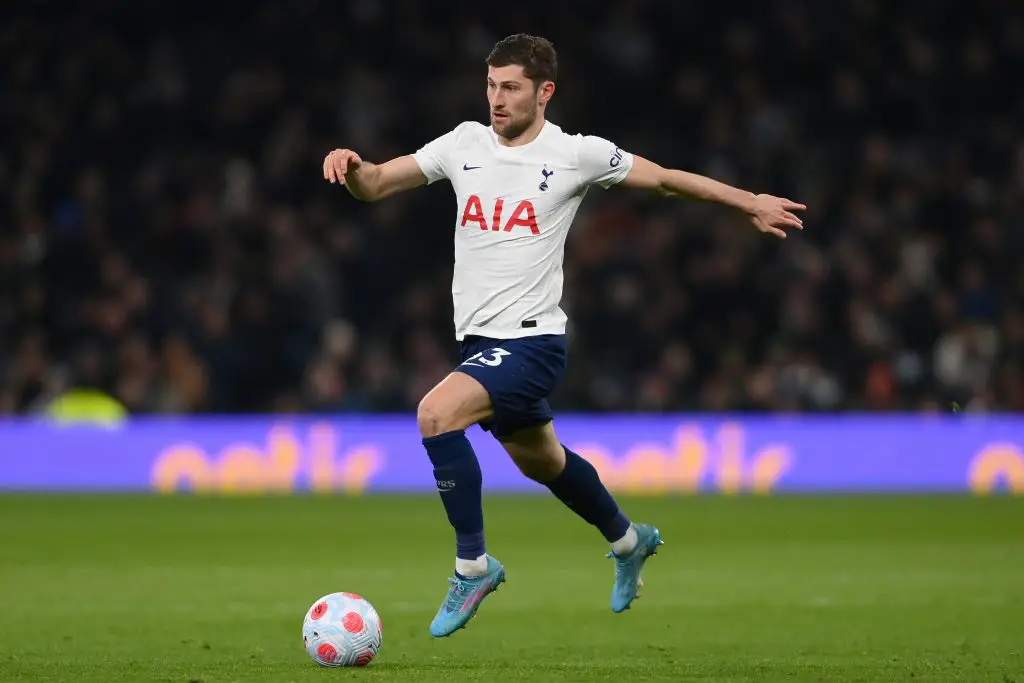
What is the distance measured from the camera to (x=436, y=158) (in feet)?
22.7

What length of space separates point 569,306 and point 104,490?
5029 mm

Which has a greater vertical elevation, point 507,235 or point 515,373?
point 507,235

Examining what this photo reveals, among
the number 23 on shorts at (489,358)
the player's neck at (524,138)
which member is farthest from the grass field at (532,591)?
the player's neck at (524,138)

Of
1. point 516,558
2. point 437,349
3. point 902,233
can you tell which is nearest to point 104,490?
point 437,349

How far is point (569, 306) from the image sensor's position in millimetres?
18047

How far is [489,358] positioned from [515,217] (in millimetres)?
567

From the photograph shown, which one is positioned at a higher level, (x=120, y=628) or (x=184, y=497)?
(x=184, y=497)

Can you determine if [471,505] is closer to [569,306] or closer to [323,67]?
[569,306]

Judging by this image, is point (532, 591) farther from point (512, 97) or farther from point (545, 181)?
point (512, 97)

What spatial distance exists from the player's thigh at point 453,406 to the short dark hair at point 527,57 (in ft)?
3.88

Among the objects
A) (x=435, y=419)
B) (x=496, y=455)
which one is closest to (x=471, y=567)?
(x=435, y=419)

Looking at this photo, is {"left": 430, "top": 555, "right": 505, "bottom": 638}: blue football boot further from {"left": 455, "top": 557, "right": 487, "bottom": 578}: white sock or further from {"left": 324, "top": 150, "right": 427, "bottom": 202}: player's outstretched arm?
{"left": 324, "top": 150, "right": 427, "bottom": 202}: player's outstretched arm

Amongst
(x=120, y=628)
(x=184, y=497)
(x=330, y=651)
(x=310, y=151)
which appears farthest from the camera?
(x=310, y=151)

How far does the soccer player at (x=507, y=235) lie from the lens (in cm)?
657
